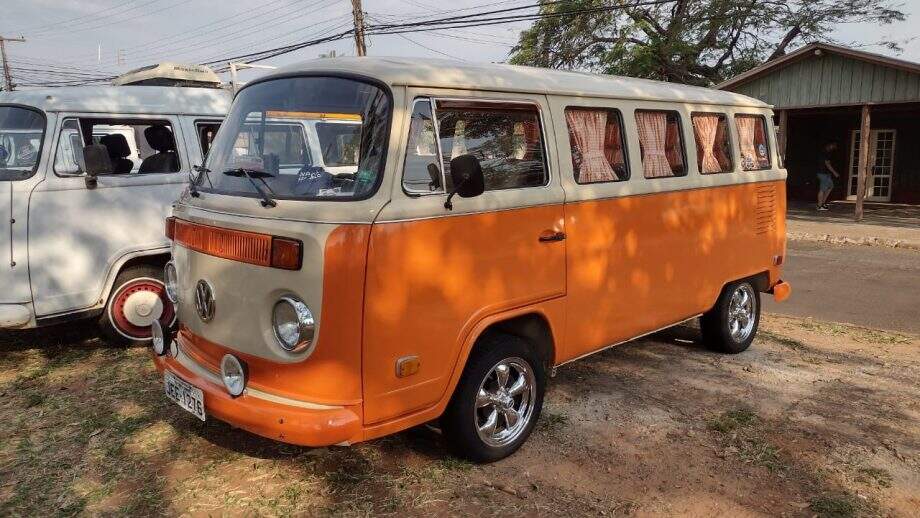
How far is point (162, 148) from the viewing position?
6145mm

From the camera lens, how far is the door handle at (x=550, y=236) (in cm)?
383

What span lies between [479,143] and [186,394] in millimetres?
2049

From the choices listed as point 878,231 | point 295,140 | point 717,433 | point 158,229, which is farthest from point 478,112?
point 878,231

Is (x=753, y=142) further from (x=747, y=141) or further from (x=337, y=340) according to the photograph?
(x=337, y=340)

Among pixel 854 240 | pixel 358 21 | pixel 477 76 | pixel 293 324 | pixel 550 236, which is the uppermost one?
pixel 358 21

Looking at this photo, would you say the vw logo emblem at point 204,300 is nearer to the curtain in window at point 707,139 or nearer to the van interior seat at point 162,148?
the van interior seat at point 162,148

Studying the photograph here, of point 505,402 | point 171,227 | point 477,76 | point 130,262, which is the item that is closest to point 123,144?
point 130,262

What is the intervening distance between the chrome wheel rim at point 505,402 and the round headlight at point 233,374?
4.12 ft

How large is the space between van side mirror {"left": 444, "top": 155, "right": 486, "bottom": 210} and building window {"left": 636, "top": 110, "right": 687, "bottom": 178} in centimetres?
182

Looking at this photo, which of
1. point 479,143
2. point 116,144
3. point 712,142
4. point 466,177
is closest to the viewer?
point 466,177

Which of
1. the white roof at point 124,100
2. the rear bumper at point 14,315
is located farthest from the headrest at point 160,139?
the rear bumper at point 14,315

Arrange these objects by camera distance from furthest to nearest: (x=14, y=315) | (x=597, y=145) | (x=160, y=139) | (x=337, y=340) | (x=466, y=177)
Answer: (x=160, y=139) → (x=14, y=315) → (x=597, y=145) → (x=466, y=177) → (x=337, y=340)

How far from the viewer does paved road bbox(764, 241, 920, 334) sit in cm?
752

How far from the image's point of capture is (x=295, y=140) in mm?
3518
